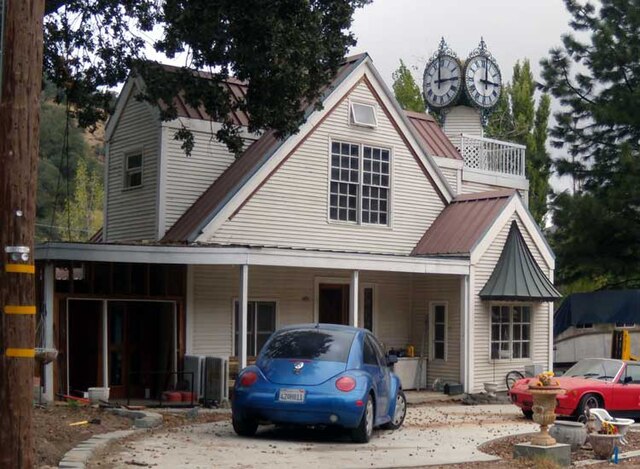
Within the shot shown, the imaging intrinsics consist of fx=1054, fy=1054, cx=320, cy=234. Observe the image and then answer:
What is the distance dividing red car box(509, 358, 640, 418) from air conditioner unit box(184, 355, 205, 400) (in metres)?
5.93

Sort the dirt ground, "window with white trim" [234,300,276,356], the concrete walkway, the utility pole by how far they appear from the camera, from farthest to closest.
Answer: "window with white trim" [234,300,276,356]
the concrete walkway
the dirt ground
the utility pole

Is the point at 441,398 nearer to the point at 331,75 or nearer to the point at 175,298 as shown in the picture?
the point at 175,298

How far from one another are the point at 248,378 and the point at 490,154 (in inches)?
673

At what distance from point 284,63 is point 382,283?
9050mm

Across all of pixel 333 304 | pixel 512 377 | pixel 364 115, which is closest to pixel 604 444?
pixel 512 377

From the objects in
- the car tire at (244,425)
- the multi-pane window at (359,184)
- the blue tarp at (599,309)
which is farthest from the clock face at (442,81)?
the car tire at (244,425)

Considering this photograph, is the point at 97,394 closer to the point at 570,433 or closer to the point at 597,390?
the point at 570,433

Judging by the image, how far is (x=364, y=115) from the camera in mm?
25000

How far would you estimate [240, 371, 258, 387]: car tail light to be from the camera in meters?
14.6

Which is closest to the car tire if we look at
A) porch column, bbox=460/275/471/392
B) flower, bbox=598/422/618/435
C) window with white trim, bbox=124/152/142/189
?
flower, bbox=598/422/618/435

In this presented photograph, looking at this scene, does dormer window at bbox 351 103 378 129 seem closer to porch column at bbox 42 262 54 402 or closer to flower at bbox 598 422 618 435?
porch column at bbox 42 262 54 402

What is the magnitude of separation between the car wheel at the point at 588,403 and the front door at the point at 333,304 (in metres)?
7.65

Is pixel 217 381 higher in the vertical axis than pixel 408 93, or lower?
lower

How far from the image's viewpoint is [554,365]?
30203 millimetres
